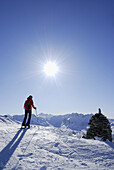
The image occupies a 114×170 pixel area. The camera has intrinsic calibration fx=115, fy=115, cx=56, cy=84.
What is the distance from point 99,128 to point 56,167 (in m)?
12.3

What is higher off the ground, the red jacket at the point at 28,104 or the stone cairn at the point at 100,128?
the red jacket at the point at 28,104

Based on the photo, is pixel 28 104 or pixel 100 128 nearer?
pixel 28 104

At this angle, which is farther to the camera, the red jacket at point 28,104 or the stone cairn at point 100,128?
the stone cairn at point 100,128

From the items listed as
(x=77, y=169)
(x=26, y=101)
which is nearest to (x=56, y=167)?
(x=77, y=169)

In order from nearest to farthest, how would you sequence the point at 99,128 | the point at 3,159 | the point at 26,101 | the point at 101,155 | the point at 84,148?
the point at 3,159 → the point at 101,155 → the point at 84,148 → the point at 26,101 → the point at 99,128

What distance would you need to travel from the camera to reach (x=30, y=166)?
344 centimetres

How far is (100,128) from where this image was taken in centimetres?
1416

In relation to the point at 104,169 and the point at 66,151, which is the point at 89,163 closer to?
the point at 104,169

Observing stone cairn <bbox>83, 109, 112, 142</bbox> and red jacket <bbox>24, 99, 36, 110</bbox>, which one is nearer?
red jacket <bbox>24, 99, 36, 110</bbox>

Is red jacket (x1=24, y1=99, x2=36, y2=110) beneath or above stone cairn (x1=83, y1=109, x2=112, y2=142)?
above

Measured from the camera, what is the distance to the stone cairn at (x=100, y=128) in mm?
13727

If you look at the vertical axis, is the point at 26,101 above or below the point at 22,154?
above

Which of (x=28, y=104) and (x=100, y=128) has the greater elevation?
(x=28, y=104)

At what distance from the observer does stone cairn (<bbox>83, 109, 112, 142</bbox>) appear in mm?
13727
